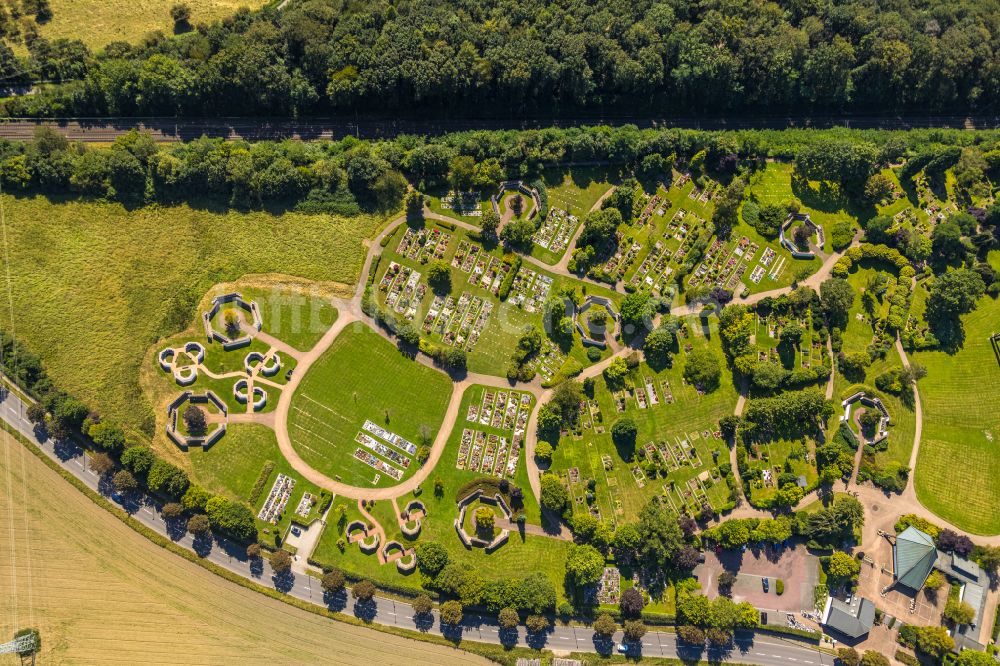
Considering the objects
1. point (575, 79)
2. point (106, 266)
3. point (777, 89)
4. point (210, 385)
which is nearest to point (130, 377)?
point (210, 385)

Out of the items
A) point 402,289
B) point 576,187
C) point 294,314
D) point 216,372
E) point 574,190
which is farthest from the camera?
point 576,187

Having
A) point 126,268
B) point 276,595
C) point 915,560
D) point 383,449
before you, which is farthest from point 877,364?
point 126,268

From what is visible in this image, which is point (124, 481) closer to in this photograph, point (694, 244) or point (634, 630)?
point (634, 630)

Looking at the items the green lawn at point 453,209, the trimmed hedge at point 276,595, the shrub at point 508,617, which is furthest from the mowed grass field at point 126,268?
the shrub at point 508,617

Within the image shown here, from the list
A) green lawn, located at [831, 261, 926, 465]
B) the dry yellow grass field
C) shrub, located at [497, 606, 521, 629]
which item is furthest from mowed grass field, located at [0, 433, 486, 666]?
green lawn, located at [831, 261, 926, 465]

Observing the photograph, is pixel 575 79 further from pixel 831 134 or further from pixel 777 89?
pixel 831 134
